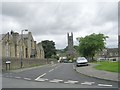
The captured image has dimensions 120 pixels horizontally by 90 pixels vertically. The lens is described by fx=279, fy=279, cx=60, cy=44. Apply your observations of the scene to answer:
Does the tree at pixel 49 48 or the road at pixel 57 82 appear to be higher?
the tree at pixel 49 48

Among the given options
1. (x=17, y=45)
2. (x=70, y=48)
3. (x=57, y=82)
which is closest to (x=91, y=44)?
(x=17, y=45)

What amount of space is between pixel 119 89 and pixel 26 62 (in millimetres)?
48563

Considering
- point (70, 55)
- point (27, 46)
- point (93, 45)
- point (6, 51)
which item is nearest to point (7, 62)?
point (6, 51)

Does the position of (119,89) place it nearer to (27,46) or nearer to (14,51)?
(14,51)

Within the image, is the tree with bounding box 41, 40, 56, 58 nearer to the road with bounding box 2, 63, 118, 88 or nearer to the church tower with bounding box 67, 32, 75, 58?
the church tower with bounding box 67, 32, 75, 58

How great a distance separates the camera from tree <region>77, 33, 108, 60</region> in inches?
3346

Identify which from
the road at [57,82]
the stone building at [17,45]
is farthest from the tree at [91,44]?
the road at [57,82]

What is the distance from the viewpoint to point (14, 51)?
78000 millimetres

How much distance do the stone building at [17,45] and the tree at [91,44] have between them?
1859 cm

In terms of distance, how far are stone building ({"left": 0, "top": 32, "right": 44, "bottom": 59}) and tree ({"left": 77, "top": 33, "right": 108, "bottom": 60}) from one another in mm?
18591

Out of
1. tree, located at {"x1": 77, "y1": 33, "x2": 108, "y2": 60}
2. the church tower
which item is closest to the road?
tree, located at {"x1": 77, "y1": 33, "x2": 108, "y2": 60}

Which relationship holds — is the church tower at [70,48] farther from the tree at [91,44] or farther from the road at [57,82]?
the road at [57,82]

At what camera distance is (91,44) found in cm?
8506

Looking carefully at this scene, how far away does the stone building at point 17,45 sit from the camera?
70.6 meters
